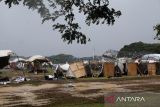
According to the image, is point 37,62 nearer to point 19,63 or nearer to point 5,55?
point 19,63

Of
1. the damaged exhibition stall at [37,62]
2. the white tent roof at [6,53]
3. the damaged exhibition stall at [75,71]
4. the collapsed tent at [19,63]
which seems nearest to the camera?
the damaged exhibition stall at [75,71]

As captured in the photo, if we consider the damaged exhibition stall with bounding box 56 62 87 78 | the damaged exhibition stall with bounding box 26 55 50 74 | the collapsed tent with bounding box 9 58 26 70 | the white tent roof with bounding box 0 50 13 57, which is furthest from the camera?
the collapsed tent with bounding box 9 58 26 70

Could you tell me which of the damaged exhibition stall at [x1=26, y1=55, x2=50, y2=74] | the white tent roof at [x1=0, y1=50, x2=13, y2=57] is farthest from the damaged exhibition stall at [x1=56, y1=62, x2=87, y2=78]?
the damaged exhibition stall at [x1=26, y1=55, x2=50, y2=74]

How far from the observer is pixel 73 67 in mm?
43531

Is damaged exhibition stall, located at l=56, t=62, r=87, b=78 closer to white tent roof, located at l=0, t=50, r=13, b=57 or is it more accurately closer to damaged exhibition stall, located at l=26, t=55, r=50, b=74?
white tent roof, located at l=0, t=50, r=13, b=57

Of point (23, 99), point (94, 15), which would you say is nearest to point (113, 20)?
point (94, 15)

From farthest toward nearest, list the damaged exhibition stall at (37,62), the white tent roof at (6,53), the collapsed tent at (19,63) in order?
the collapsed tent at (19,63) < the damaged exhibition stall at (37,62) < the white tent roof at (6,53)

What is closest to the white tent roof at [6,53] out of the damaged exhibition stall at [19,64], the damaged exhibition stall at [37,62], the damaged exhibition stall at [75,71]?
the damaged exhibition stall at [75,71]

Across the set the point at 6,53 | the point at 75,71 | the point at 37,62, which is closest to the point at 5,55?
the point at 6,53

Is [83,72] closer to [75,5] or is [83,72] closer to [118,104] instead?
[75,5]

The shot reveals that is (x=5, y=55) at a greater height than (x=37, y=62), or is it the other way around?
(x=5, y=55)

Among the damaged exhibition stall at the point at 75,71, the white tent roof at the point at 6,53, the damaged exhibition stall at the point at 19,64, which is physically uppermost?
→ the white tent roof at the point at 6,53

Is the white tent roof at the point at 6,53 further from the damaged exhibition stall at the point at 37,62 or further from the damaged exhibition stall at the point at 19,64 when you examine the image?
the damaged exhibition stall at the point at 37,62

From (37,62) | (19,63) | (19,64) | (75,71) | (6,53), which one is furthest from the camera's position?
(19,64)
